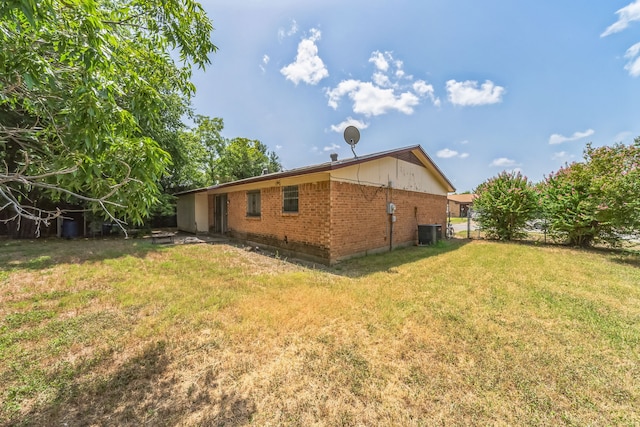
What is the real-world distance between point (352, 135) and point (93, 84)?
7.41 metres

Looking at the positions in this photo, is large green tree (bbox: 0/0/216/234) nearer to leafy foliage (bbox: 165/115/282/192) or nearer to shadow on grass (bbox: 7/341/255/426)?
shadow on grass (bbox: 7/341/255/426)

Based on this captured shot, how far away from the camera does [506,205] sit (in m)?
11.5

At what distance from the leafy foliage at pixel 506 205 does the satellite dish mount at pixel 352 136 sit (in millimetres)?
8329

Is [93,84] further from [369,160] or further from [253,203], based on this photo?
[253,203]

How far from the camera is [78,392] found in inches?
83.7

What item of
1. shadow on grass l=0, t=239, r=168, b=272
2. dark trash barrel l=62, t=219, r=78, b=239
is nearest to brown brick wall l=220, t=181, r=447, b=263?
shadow on grass l=0, t=239, r=168, b=272

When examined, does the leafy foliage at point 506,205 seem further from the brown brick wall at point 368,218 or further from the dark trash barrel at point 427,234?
the dark trash barrel at point 427,234

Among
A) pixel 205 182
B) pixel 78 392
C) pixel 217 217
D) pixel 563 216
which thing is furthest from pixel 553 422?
pixel 205 182

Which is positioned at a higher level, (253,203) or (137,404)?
(253,203)

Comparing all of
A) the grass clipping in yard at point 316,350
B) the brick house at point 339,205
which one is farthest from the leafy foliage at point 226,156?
the grass clipping in yard at point 316,350

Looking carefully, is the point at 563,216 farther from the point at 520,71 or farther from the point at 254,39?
the point at 254,39

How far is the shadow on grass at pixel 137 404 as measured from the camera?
73.2 inches

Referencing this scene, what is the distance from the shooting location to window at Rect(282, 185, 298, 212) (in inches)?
316

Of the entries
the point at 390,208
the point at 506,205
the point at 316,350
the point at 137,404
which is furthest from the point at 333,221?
the point at 506,205
